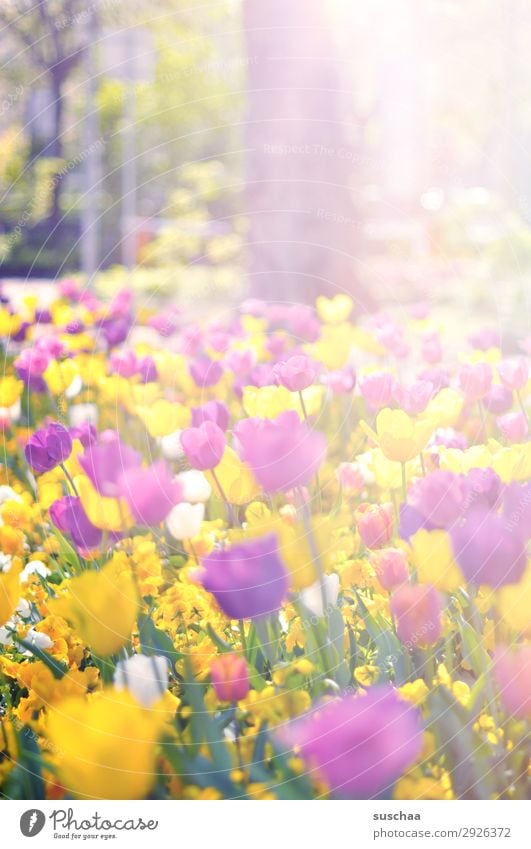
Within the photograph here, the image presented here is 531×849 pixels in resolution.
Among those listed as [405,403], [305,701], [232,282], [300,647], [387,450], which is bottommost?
[305,701]

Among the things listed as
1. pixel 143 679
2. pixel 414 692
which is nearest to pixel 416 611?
pixel 414 692

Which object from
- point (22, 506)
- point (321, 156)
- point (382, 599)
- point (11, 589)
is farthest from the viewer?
point (321, 156)

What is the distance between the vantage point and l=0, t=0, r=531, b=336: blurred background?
3.77 metres

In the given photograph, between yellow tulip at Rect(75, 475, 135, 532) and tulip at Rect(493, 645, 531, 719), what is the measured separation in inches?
21.8

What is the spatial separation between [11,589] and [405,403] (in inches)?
29.0

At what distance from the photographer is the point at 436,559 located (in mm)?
1309

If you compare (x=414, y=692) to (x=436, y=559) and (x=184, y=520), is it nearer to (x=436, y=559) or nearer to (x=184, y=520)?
(x=436, y=559)

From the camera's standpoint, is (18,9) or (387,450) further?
(18,9)

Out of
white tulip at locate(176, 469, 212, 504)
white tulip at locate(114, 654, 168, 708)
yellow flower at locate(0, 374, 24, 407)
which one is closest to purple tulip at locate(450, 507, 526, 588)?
white tulip at locate(114, 654, 168, 708)

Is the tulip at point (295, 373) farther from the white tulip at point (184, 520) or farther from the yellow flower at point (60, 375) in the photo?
the yellow flower at point (60, 375)

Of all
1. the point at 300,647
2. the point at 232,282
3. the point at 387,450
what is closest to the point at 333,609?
→ the point at 300,647

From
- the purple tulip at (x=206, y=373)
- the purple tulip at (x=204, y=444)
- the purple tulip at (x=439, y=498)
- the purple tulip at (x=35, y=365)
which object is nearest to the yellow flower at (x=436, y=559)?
the purple tulip at (x=439, y=498)

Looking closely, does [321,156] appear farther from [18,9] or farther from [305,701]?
[305,701]

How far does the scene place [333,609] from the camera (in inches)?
55.1
